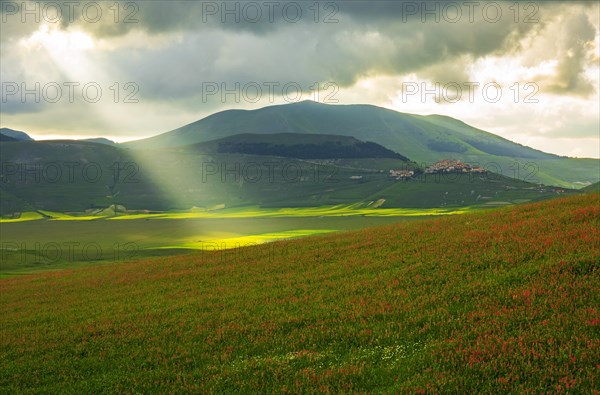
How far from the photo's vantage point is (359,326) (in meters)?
19.4

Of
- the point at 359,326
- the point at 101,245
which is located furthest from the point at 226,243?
the point at 359,326

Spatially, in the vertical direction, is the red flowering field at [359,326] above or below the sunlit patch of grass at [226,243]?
above

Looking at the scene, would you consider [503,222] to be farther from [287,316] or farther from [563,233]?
[287,316]

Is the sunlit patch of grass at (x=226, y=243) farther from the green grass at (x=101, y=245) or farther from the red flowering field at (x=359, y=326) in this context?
the red flowering field at (x=359, y=326)

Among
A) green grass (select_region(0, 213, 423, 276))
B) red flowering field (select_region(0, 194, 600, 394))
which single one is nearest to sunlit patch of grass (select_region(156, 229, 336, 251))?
green grass (select_region(0, 213, 423, 276))

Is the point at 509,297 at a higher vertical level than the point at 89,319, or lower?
higher

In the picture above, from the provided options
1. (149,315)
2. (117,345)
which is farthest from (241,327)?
(149,315)

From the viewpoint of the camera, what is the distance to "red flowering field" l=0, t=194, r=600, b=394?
1472 cm

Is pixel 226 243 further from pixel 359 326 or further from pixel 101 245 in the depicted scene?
pixel 359 326

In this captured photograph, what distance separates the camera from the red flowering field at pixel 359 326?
48.3ft

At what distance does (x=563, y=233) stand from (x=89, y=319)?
28062 mm

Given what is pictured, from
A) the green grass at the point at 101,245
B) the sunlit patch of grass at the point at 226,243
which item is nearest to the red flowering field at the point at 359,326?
the green grass at the point at 101,245

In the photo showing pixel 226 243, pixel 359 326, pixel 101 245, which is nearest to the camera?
pixel 359 326

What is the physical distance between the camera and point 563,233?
2881 centimetres
